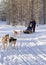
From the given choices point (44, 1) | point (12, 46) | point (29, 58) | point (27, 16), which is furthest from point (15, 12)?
point (29, 58)

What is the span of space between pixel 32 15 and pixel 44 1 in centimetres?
305

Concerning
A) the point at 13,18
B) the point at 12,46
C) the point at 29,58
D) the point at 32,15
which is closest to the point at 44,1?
→ the point at 32,15

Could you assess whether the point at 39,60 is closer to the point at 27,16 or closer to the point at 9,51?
the point at 9,51

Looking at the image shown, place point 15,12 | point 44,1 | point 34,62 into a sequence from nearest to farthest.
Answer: point 34,62 → point 44,1 → point 15,12

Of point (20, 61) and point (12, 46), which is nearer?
point (20, 61)

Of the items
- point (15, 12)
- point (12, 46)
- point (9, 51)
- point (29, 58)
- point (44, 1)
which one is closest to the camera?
point (29, 58)

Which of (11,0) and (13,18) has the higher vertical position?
(11,0)

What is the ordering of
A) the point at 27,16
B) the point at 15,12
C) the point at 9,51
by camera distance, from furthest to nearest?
the point at 15,12 → the point at 27,16 → the point at 9,51

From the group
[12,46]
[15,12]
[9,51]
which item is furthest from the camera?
[15,12]

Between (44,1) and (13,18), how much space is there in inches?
229

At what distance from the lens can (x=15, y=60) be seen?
8.80 m

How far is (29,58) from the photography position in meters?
9.21

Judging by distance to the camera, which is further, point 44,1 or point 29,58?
point 44,1

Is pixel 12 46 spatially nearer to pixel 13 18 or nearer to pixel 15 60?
pixel 15 60
